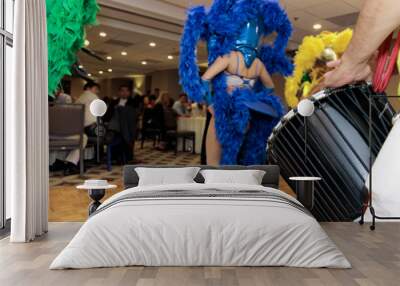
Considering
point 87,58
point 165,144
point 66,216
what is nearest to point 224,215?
point 66,216

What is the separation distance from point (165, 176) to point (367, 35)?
1.74 m

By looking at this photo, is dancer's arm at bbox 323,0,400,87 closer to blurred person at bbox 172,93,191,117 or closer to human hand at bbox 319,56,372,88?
human hand at bbox 319,56,372,88

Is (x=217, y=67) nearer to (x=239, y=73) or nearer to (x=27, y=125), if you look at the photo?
(x=239, y=73)

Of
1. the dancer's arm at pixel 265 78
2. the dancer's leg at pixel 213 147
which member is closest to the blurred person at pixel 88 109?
the dancer's leg at pixel 213 147

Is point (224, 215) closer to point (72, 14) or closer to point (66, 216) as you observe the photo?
point (66, 216)

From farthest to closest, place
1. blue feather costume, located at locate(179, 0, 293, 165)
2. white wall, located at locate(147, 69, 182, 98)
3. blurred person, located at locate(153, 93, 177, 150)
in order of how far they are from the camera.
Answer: white wall, located at locate(147, 69, 182, 98) < blurred person, located at locate(153, 93, 177, 150) < blue feather costume, located at locate(179, 0, 293, 165)

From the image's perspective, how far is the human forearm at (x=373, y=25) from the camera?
149cm

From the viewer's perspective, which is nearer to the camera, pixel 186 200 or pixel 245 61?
pixel 186 200

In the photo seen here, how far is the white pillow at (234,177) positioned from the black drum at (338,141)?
0.34 m

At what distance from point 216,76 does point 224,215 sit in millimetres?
1616

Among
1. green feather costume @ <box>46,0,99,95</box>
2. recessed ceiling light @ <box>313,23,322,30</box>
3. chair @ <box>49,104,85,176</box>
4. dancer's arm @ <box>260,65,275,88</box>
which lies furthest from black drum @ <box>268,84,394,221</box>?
recessed ceiling light @ <box>313,23,322,30</box>

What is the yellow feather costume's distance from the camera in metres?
3.60

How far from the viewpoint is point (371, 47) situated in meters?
1.66

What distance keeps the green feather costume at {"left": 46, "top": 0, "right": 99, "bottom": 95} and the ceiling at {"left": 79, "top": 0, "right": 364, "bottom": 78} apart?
261 centimetres
